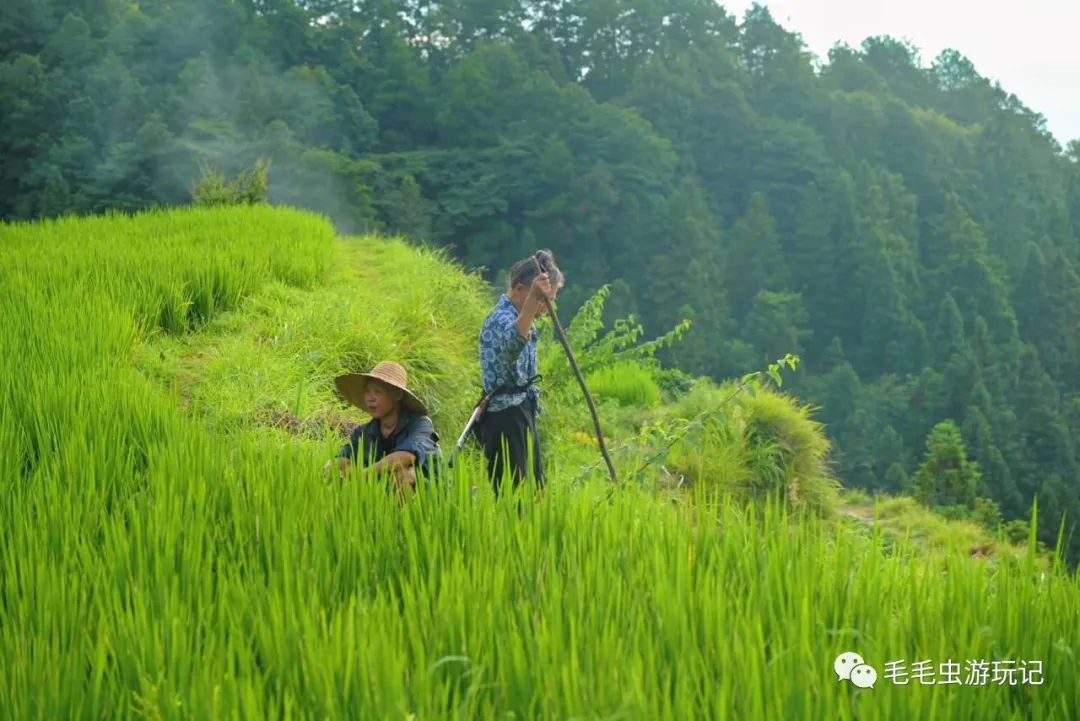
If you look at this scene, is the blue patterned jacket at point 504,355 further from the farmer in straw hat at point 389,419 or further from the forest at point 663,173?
the forest at point 663,173

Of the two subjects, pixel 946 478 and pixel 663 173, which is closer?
pixel 946 478

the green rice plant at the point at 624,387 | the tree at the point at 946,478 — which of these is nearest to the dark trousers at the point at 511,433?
the green rice plant at the point at 624,387

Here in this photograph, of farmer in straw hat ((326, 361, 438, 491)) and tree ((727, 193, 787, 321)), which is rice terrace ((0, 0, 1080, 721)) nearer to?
farmer in straw hat ((326, 361, 438, 491))

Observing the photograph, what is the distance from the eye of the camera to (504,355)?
12.8 feet

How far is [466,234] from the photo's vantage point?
137 feet

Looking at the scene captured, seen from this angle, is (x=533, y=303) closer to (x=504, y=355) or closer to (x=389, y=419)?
(x=504, y=355)

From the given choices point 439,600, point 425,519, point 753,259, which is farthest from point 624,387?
point 753,259

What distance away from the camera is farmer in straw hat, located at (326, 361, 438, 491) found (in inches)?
148

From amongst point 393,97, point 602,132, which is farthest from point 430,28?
point 602,132

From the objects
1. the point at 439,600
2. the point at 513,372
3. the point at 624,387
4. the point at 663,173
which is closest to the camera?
the point at 439,600

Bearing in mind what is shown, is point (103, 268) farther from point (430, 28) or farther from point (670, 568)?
point (430, 28)

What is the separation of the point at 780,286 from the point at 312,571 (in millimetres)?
47619

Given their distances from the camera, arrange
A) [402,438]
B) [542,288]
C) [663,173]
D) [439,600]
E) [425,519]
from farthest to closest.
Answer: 1. [663,173]
2. [402,438]
3. [542,288]
4. [425,519]
5. [439,600]

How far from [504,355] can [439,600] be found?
195 cm
